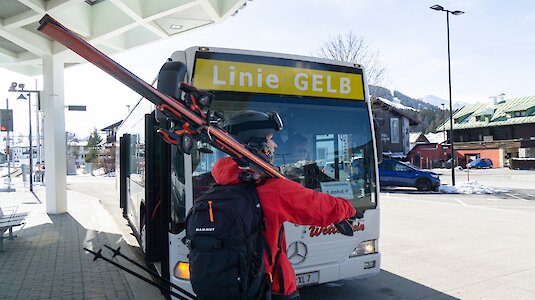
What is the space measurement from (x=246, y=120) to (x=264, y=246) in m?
0.75

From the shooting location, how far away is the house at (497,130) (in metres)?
54.7

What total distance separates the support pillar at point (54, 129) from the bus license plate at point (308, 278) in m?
10.8

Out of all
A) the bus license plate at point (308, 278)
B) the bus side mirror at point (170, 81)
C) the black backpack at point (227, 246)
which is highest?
the bus side mirror at point (170, 81)

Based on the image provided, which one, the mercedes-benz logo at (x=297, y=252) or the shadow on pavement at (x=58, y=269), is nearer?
the mercedes-benz logo at (x=297, y=252)

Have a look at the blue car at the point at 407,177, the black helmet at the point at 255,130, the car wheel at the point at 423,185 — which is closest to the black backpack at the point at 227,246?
the black helmet at the point at 255,130

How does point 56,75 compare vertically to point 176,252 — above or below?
above

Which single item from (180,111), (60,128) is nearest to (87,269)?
(180,111)

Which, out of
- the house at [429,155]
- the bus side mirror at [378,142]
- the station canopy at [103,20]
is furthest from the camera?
the house at [429,155]

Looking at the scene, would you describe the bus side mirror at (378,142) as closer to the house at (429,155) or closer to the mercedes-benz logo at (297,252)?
the mercedes-benz logo at (297,252)

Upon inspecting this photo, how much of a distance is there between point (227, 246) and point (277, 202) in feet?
1.29

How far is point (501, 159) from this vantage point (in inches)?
2158

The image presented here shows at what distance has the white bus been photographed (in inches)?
166

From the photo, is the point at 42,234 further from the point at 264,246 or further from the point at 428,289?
the point at 264,246

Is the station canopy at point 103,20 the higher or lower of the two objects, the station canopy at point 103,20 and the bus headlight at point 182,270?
the higher
